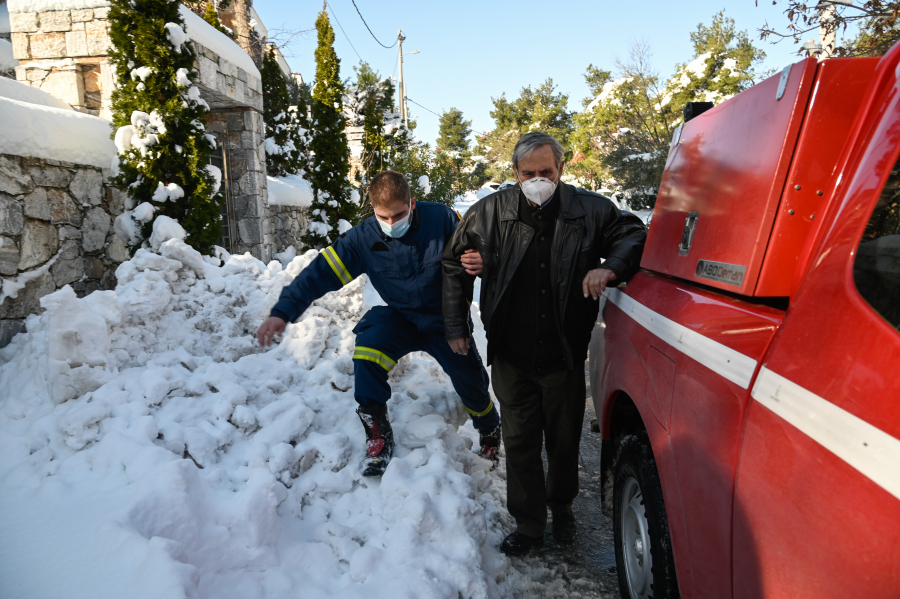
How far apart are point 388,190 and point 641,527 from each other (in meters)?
2.08

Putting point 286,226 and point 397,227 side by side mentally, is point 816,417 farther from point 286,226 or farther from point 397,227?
point 286,226

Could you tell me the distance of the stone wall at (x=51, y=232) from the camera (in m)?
4.45

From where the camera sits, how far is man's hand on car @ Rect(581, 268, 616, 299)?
234 centimetres

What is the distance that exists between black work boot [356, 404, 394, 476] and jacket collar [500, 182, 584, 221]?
1.31 meters

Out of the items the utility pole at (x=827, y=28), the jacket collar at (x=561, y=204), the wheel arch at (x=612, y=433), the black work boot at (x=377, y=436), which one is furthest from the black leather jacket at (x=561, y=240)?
the utility pole at (x=827, y=28)

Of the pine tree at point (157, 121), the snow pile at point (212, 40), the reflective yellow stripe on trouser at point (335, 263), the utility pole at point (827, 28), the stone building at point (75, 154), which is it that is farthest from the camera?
the snow pile at point (212, 40)

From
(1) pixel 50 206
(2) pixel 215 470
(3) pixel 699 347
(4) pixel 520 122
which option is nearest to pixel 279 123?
(1) pixel 50 206

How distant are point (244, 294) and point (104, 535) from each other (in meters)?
2.63

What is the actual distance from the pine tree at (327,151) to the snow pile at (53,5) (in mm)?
4704

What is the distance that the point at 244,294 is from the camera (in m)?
4.49

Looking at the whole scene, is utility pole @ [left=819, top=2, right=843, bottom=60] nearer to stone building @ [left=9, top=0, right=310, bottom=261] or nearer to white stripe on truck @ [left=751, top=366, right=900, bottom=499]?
white stripe on truck @ [left=751, top=366, right=900, bottom=499]

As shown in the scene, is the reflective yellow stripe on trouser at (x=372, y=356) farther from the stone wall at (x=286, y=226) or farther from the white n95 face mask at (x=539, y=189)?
the stone wall at (x=286, y=226)

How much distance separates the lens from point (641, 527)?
6.70 ft

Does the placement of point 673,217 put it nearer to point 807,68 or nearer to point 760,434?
point 807,68
